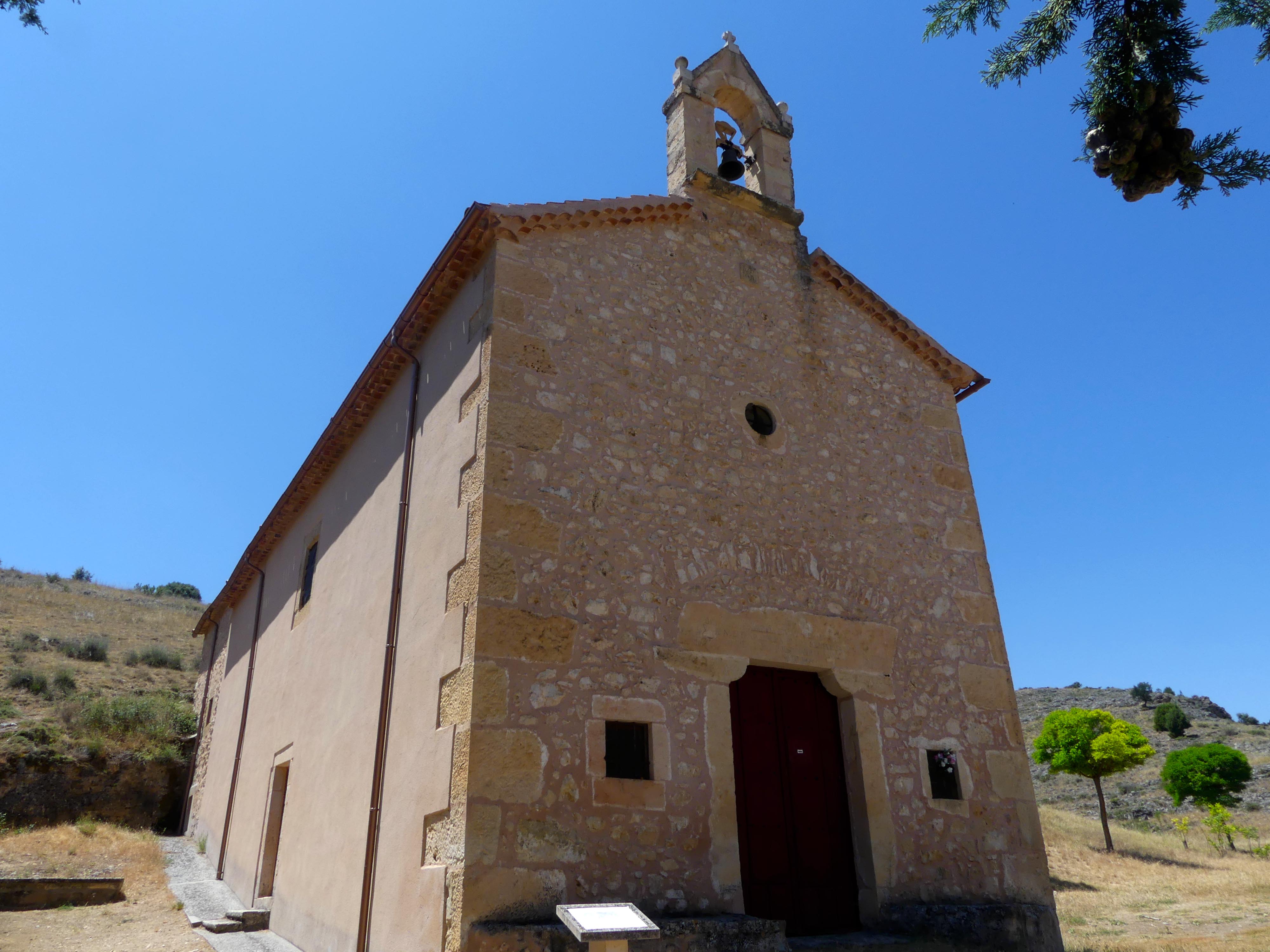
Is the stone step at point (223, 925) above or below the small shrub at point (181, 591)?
below

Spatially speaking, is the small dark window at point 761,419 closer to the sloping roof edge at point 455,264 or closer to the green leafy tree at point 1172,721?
the sloping roof edge at point 455,264

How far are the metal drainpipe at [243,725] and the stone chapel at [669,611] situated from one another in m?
3.66

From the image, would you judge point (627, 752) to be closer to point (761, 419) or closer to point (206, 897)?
point (761, 419)

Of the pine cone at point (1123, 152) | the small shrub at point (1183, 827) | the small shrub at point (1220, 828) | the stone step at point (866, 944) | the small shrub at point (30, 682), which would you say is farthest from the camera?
the small shrub at point (1183, 827)

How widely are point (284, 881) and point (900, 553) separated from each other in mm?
7411

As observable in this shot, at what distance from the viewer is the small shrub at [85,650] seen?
2402cm

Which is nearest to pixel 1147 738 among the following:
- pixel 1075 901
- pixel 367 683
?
pixel 1075 901

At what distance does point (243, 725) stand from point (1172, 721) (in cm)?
4293

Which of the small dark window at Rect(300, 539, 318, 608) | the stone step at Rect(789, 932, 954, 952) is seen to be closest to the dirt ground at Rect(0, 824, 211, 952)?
the small dark window at Rect(300, 539, 318, 608)

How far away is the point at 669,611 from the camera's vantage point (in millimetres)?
6789

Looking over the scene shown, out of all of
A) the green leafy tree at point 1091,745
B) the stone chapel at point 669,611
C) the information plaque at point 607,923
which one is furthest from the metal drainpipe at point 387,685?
the green leafy tree at point 1091,745

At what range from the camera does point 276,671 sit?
1209cm

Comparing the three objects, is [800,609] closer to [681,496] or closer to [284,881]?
[681,496]

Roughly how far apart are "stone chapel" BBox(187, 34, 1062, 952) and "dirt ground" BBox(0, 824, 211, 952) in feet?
4.27
